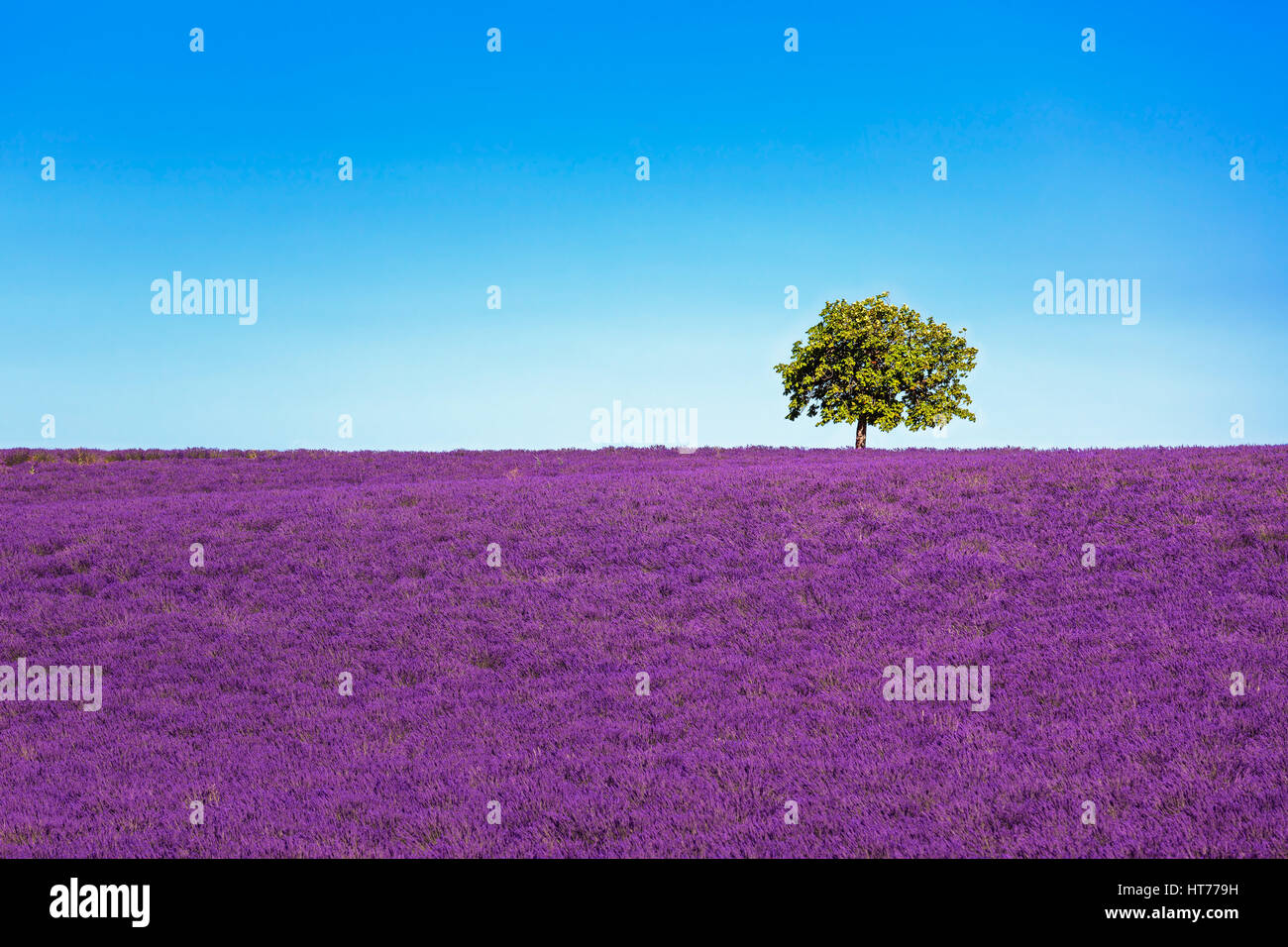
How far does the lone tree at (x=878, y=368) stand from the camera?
47.5m

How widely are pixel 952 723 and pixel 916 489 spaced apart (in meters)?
10.2

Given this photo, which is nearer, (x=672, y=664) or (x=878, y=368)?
(x=672, y=664)

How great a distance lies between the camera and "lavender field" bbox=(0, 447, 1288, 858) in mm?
7164

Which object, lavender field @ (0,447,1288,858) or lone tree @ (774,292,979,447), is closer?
lavender field @ (0,447,1288,858)

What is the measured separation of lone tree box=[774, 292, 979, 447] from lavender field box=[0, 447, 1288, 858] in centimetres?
2625

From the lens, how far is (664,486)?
20.5m

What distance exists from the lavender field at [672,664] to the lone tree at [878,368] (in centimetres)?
2625

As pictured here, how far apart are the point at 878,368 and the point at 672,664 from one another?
131 feet

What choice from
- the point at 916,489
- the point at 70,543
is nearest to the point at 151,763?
the point at 70,543

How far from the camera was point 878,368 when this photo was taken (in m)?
48.2

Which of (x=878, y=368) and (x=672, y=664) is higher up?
(x=878, y=368)

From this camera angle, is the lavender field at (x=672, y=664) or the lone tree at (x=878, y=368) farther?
the lone tree at (x=878, y=368)
